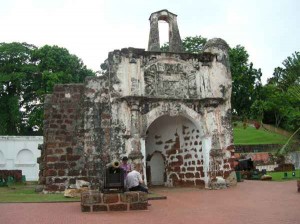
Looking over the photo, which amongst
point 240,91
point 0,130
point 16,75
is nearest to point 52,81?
point 16,75

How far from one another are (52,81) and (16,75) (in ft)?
12.4

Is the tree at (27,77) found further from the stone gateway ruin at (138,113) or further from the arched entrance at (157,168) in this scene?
the stone gateway ruin at (138,113)

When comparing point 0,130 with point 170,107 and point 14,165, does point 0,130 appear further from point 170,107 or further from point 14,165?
point 170,107

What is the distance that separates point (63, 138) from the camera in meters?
14.4

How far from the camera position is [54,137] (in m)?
14.4

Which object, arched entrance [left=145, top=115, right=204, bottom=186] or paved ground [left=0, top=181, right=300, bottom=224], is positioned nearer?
paved ground [left=0, top=181, right=300, bottom=224]

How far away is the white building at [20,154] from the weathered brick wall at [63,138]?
1858cm

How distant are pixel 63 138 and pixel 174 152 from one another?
5442 mm

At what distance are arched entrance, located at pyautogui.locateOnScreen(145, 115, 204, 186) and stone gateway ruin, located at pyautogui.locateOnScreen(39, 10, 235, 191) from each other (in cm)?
7

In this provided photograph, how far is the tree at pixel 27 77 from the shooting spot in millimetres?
32844

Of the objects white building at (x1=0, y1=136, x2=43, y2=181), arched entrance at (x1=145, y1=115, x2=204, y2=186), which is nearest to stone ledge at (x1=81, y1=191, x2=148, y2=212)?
arched entrance at (x1=145, y1=115, x2=204, y2=186)

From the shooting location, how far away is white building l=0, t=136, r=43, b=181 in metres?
31.9

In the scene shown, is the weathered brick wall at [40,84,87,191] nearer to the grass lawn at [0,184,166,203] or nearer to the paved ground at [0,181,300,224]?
the grass lawn at [0,184,166,203]

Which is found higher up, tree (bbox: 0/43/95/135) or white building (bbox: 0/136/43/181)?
tree (bbox: 0/43/95/135)
